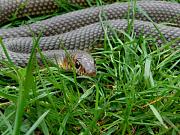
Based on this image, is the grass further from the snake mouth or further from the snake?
the snake

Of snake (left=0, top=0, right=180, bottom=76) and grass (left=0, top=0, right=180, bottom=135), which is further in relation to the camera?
snake (left=0, top=0, right=180, bottom=76)

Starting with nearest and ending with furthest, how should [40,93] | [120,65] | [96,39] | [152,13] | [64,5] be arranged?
1. [40,93]
2. [120,65]
3. [96,39]
4. [152,13]
5. [64,5]

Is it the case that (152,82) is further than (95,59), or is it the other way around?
(95,59)

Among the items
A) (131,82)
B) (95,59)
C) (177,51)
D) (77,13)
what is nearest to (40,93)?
(131,82)

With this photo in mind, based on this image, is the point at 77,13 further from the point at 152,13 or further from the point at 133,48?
the point at 133,48

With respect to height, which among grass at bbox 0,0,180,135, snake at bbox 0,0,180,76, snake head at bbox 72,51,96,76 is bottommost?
snake at bbox 0,0,180,76

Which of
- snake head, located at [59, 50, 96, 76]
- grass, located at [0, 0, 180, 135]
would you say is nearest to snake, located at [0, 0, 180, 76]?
snake head, located at [59, 50, 96, 76]

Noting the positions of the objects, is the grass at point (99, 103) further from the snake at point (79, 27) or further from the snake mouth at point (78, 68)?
the snake at point (79, 27)
